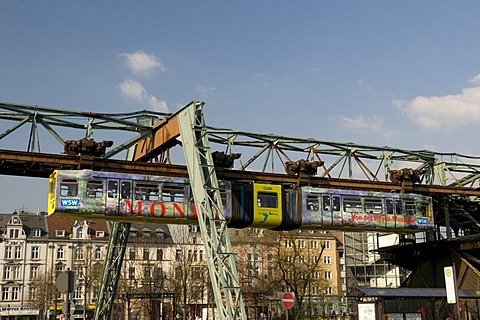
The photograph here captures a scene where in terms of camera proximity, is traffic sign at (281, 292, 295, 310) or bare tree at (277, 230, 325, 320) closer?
traffic sign at (281, 292, 295, 310)

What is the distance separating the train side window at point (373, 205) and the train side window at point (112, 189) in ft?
48.3

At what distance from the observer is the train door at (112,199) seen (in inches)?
1094

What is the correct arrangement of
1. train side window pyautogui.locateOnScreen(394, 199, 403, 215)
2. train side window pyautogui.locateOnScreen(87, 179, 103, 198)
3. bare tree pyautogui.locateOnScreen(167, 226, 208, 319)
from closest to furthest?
train side window pyautogui.locateOnScreen(87, 179, 103, 198)
train side window pyautogui.locateOnScreen(394, 199, 403, 215)
bare tree pyautogui.locateOnScreen(167, 226, 208, 319)

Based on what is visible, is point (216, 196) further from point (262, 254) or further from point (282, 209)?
point (262, 254)

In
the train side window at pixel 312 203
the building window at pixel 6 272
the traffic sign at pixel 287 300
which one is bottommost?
the traffic sign at pixel 287 300

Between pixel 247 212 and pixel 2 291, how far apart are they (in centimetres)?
6093

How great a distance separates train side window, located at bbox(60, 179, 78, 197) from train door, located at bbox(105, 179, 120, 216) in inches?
60.4

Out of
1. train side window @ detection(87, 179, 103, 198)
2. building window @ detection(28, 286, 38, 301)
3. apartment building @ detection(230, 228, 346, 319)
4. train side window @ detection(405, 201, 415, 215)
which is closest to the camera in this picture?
train side window @ detection(87, 179, 103, 198)

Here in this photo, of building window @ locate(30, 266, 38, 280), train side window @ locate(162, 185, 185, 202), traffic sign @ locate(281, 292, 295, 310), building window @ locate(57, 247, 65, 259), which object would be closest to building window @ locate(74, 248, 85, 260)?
building window @ locate(57, 247, 65, 259)

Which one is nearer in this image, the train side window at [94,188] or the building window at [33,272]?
the train side window at [94,188]

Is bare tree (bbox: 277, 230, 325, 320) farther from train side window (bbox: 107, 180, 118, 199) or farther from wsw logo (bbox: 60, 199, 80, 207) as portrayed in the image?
wsw logo (bbox: 60, 199, 80, 207)

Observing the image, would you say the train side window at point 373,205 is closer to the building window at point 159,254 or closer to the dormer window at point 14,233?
the building window at point 159,254

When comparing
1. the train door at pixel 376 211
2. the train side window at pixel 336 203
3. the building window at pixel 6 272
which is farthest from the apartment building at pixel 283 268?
the building window at pixel 6 272

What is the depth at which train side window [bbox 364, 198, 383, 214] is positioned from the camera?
34.6 m
